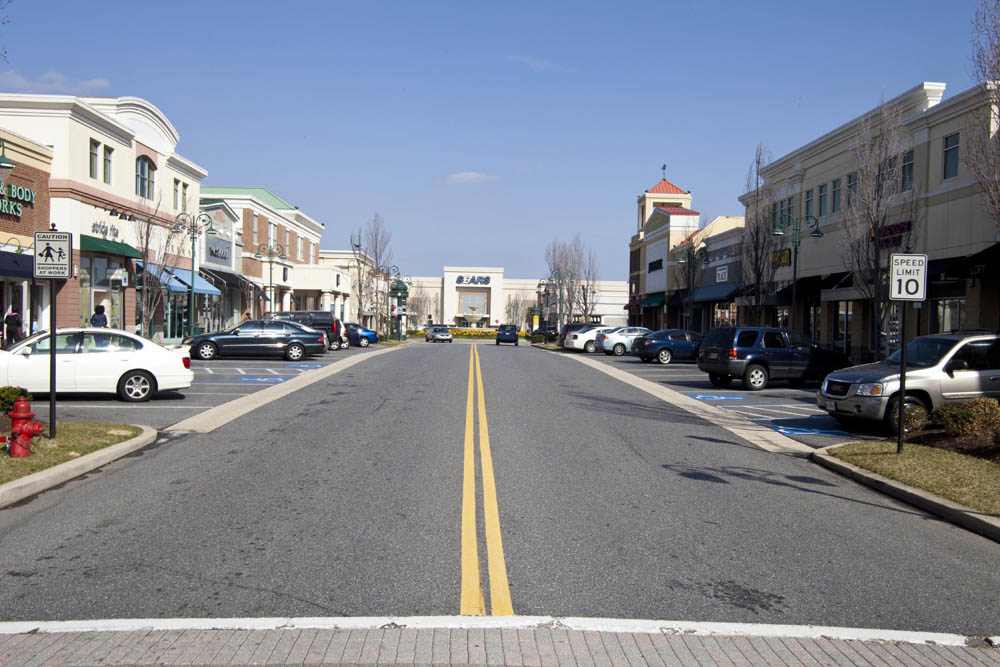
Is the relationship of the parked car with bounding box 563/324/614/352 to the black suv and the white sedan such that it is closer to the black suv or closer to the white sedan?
the black suv

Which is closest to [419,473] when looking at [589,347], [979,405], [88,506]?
[88,506]

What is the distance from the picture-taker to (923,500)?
8750 millimetres

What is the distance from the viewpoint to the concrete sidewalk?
4637 mm

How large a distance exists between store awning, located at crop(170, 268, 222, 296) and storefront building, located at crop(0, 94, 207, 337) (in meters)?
0.31

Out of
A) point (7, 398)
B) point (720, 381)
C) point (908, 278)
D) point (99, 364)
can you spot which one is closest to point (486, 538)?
point (908, 278)

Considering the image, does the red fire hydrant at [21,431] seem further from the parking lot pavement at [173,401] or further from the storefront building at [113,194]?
the storefront building at [113,194]

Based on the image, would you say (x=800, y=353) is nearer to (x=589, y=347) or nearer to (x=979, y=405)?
(x=979, y=405)

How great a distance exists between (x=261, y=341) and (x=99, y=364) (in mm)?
15374

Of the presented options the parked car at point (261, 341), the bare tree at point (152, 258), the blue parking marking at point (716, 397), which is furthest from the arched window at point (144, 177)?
the blue parking marking at point (716, 397)

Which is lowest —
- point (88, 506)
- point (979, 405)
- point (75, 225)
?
point (88, 506)

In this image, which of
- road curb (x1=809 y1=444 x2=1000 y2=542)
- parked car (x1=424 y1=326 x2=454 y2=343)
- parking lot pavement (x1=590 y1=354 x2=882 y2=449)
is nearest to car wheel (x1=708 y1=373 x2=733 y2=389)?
parking lot pavement (x1=590 y1=354 x2=882 y2=449)

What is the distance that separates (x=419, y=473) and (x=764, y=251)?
99.5ft

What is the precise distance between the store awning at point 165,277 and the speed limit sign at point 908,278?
30532 mm

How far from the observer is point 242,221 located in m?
56.2
